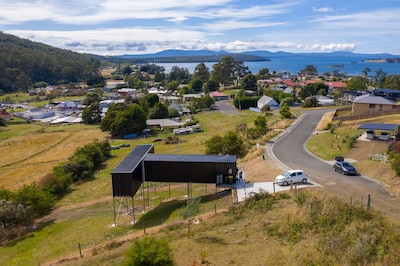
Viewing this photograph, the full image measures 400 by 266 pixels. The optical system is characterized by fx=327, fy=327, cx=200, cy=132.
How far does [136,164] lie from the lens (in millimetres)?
25125

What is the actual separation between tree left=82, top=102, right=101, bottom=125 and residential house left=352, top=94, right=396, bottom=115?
5611 cm

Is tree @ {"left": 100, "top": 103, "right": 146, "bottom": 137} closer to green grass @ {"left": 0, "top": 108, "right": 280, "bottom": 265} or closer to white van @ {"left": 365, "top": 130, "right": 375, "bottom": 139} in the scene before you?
green grass @ {"left": 0, "top": 108, "right": 280, "bottom": 265}

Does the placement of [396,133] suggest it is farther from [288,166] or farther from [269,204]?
[269,204]

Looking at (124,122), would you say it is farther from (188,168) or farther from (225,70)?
(225,70)

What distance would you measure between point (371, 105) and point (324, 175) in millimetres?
29161

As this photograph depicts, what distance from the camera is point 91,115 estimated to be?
77.9m

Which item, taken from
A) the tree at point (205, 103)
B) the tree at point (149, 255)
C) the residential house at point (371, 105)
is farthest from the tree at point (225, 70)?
the tree at point (149, 255)

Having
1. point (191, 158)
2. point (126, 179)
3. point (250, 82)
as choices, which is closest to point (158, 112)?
point (250, 82)

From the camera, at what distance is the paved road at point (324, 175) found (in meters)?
20.5

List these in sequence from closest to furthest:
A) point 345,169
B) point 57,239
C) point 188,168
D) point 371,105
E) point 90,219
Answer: point 57,239 < point 90,219 < point 188,168 < point 345,169 < point 371,105

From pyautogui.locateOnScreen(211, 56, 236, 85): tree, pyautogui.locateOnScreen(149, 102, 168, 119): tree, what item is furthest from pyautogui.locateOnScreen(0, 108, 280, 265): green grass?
pyautogui.locateOnScreen(211, 56, 236, 85): tree

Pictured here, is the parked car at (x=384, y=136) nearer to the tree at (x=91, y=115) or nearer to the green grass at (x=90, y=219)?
the green grass at (x=90, y=219)

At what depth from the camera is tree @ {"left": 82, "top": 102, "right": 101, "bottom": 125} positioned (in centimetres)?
7756

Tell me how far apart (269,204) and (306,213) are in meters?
3.31
